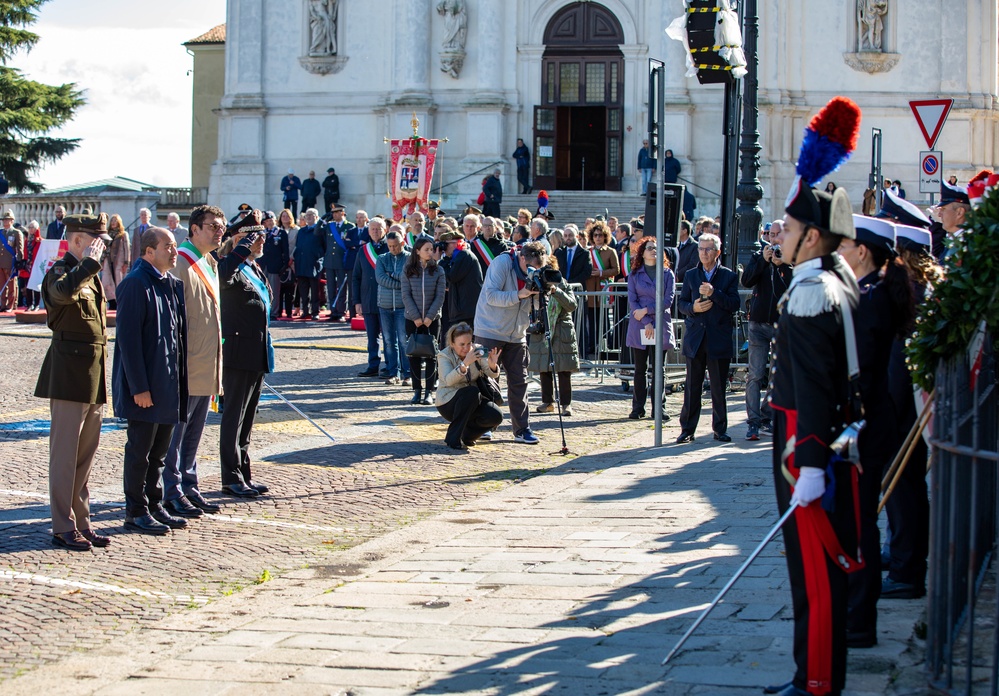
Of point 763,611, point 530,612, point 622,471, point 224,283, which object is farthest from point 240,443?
point 763,611

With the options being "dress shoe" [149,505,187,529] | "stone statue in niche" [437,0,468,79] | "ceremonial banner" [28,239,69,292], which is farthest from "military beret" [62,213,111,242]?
"stone statue in niche" [437,0,468,79]

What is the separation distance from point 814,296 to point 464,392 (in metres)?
7.05

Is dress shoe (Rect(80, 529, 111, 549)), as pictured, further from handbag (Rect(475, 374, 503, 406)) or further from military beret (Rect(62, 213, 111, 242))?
handbag (Rect(475, 374, 503, 406))

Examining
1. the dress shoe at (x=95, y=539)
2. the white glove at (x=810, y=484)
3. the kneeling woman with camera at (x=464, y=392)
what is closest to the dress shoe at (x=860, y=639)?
the white glove at (x=810, y=484)

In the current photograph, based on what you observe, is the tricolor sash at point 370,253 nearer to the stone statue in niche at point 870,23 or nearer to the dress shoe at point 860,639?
the dress shoe at point 860,639

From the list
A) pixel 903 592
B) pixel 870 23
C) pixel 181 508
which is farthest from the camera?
pixel 870 23

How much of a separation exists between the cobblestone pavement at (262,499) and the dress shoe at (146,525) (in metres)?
0.06

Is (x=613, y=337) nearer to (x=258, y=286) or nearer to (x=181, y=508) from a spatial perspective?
(x=258, y=286)

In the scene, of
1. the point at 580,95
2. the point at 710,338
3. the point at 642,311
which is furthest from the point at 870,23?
the point at 710,338

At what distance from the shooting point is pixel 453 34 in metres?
36.8

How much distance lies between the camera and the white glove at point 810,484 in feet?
17.3

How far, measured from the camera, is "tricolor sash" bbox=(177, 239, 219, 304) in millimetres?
9242

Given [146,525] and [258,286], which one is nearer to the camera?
[146,525]

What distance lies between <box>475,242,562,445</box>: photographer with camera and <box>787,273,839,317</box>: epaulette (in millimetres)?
7159
